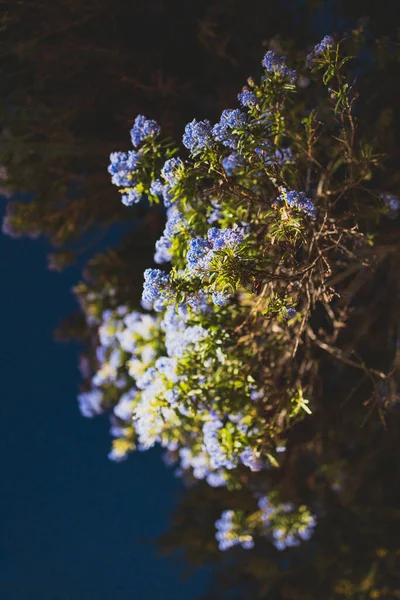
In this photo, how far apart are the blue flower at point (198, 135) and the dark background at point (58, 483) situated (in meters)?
1.27

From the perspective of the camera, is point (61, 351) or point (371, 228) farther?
point (61, 351)

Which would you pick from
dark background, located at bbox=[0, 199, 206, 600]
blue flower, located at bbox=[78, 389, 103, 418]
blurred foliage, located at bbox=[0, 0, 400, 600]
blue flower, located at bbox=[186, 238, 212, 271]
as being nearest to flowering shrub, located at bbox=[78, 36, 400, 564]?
blue flower, located at bbox=[186, 238, 212, 271]

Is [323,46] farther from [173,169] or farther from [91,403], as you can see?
[91,403]

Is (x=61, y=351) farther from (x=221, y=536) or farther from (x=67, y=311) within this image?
(x=221, y=536)

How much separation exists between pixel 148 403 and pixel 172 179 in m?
0.58

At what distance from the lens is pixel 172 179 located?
1499 mm

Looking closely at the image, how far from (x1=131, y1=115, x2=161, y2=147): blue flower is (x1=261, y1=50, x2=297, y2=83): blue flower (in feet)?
0.98

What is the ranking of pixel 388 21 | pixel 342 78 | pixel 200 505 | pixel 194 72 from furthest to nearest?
pixel 200 505 < pixel 194 72 < pixel 388 21 < pixel 342 78

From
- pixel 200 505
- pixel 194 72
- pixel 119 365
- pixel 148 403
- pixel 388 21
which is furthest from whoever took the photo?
pixel 200 505

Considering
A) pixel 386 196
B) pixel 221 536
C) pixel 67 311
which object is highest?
pixel 386 196

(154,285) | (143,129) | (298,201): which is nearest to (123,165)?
(143,129)

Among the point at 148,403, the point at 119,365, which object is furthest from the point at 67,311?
the point at 148,403

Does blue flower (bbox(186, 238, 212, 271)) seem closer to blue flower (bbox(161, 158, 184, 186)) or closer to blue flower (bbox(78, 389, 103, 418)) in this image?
blue flower (bbox(161, 158, 184, 186))

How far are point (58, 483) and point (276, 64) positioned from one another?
1.72 meters
